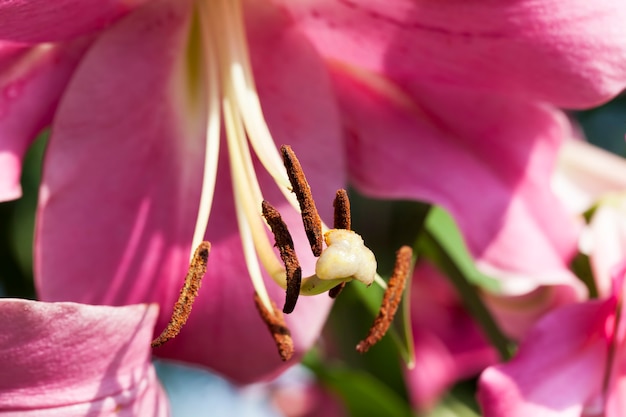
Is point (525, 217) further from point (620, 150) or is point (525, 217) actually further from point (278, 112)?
point (620, 150)

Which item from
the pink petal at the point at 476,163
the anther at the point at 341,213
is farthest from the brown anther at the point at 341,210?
the pink petal at the point at 476,163

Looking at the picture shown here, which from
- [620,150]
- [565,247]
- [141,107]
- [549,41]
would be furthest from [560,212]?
[620,150]

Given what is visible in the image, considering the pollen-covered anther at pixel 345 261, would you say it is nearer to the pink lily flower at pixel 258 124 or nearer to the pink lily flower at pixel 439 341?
the pink lily flower at pixel 258 124

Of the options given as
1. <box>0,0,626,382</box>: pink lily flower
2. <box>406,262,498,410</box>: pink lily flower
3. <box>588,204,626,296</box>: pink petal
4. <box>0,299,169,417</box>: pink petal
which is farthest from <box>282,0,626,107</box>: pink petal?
<box>406,262,498,410</box>: pink lily flower

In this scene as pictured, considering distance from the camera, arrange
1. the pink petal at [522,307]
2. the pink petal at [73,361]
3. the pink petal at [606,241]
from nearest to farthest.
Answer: the pink petal at [73,361] → the pink petal at [606,241] → the pink petal at [522,307]

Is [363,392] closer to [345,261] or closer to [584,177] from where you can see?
[584,177]

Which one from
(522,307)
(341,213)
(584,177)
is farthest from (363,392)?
(341,213)

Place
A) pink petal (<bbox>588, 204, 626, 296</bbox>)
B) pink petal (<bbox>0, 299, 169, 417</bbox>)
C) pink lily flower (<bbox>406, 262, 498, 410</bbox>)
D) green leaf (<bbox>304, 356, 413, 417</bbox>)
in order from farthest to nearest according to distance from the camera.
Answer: pink lily flower (<bbox>406, 262, 498, 410</bbox>) → green leaf (<bbox>304, 356, 413, 417</bbox>) → pink petal (<bbox>588, 204, 626, 296</bbox>) → pink petal (<bbox>0, 299, 169, 417</bbox>)

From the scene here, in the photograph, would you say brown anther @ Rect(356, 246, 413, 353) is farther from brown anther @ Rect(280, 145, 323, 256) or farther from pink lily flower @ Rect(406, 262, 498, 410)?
pink lily flower @ Rect(406, 262, 498, 410)
